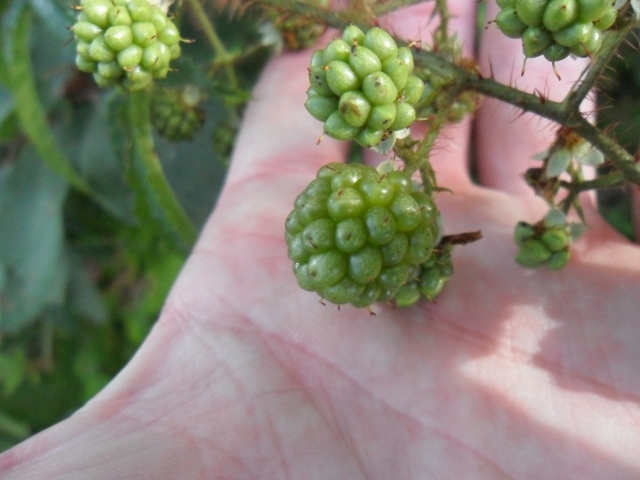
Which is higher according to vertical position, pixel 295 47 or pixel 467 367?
pixel 295 47

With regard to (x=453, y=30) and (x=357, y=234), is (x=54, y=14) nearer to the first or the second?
(x=453, y=30)

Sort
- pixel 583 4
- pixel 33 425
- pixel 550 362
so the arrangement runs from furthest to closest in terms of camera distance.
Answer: pixel 33 425
pixel 550 362
pixel 583 4

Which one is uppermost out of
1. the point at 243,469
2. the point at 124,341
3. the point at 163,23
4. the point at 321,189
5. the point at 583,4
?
the point at 583,4

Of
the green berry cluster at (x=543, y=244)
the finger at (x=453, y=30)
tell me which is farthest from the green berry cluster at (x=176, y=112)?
the green berry cluster at (x=543, y=244)

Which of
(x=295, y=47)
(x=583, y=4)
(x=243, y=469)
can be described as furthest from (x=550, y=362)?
(x=295, y=47)

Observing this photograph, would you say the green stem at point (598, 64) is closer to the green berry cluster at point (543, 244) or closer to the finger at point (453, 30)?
the green berry cluster at point (543, 244)

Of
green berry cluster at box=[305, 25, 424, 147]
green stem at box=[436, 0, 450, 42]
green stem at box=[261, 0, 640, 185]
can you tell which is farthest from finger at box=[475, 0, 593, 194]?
green berry cluster at box=[305, 25, 424, 147]

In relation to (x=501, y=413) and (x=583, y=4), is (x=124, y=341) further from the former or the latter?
(x=583, y=4)

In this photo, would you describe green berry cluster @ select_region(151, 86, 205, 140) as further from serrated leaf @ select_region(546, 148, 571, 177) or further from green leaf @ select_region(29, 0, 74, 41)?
serrated leaf @ select_region(546, 148, 571, 177)
